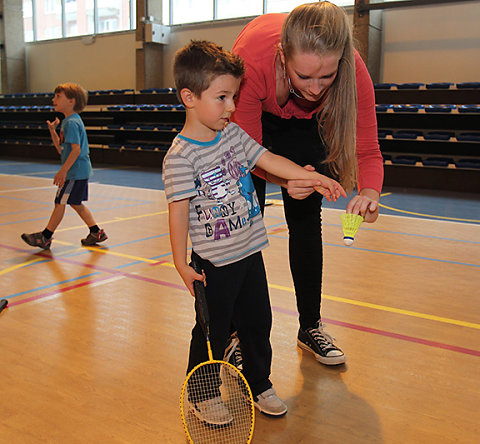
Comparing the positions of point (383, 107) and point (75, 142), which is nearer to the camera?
point (75, 142)

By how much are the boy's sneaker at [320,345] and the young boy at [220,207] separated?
409 mm

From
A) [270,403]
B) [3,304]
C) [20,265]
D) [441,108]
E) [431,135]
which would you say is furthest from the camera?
[431,135]

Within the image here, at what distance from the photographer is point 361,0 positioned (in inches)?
386

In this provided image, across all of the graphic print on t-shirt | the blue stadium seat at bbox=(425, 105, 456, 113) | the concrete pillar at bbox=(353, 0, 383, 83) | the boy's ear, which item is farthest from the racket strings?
the concrete pillar at bbox=(353, 0, 383, 83)

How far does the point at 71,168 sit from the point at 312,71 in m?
3.13

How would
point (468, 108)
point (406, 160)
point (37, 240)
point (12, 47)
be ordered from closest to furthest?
1. point (37, 240)
2. point (468, 108)
3. point (406, 160)
4. point (12, 47)

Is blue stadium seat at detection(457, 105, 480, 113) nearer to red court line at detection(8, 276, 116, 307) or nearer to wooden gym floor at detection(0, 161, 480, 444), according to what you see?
wooden gym floor at detection(0, 161, 480, 444)

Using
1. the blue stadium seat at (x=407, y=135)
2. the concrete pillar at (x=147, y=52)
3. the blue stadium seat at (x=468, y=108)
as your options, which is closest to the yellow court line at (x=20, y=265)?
the blue stadium seat at (x=407, y=135)

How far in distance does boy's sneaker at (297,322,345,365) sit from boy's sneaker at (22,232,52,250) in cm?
253

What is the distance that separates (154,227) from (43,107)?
10.7 meters

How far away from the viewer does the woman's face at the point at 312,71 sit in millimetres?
1521

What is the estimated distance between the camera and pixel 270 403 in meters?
1.76

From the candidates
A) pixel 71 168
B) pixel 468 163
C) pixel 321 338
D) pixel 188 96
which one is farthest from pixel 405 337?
pixel 468 163

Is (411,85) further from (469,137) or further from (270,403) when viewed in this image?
(270,403)
